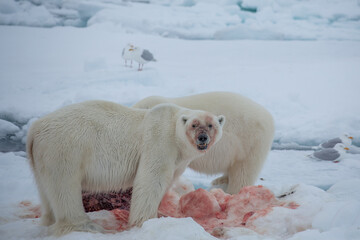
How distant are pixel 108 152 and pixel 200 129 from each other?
0.85m

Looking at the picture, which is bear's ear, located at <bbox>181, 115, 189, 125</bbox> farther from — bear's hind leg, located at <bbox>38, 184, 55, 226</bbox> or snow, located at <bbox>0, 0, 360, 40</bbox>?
snow, located at <bbox>0, 0, 360, 40</bbox>

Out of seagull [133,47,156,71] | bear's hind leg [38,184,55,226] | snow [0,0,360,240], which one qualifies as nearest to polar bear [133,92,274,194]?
snow [0,0,360,240]

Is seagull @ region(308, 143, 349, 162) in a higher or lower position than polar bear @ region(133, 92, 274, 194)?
lower

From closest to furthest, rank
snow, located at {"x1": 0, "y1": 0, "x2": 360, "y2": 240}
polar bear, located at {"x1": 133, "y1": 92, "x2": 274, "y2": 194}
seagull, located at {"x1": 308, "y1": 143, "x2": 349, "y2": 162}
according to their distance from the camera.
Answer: polar bear, located at {"x1": 133, "y1": 92, "x2": 274, "y2": 194}, snow, located at {"x1": 0, "y1": 0, "x2": 360, "y2": 240}, seagull, located at {"x1": 308, "y1": 143, "x2": 349, "y2": 162}

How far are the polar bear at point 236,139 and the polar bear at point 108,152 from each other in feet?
3.00

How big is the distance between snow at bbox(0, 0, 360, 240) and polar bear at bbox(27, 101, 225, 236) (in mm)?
1107

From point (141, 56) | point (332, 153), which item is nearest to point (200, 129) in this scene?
point (332, 153)

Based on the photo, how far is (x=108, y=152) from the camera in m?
3.04

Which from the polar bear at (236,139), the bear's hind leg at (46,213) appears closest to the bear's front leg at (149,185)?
the bear's hind leg at (46,213)

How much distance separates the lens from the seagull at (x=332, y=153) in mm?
5105

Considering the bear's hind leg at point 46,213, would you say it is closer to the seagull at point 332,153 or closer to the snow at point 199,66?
the snow at point 199,66

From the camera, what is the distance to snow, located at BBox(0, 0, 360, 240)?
4695 millimetres

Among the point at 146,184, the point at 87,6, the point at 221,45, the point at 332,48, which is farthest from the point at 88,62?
the point at 332,48

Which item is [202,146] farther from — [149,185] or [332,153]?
[332,153]
